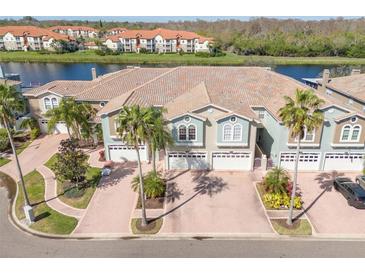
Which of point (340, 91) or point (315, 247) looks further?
point (340, 91)

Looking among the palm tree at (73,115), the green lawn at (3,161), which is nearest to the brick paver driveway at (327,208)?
the palm tree at (73,115)

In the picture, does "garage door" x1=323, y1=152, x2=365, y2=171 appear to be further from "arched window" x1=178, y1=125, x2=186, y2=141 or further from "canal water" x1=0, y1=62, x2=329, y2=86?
"canal water" x1=0, y1=62, x2=329, y2=86

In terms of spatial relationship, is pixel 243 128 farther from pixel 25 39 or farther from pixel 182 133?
pixel 25 39

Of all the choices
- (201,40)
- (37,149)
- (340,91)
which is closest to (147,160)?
(37,149)

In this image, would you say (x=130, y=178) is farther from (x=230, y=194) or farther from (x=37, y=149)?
(x=37, y=149)

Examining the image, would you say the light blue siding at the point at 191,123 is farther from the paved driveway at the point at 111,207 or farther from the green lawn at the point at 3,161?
the green lawn at the point at 3,161
